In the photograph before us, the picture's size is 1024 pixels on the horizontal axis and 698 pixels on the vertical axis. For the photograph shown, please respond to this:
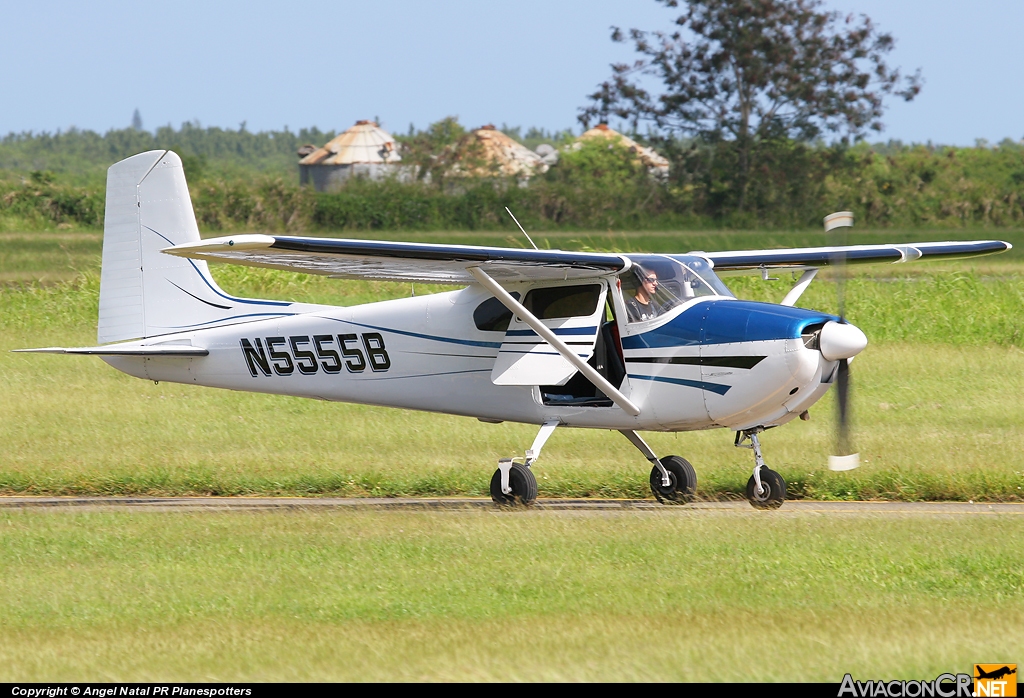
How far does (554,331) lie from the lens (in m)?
10.5

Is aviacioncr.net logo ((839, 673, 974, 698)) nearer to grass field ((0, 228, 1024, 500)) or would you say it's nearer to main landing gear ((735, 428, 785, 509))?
main landing gear ((735, 428, 785, 509))

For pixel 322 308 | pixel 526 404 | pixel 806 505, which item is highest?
pixel 322 308

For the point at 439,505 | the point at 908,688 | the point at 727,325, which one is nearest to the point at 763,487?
the point at 727,325

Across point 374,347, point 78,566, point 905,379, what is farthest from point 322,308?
point 905,379

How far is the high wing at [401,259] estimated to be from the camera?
876cm

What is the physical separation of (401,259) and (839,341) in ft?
11.7

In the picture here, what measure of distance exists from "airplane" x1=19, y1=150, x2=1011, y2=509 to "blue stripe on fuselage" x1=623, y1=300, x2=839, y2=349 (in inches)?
0.5

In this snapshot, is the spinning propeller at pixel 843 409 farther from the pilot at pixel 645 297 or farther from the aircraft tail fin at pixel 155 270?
the aircraft tail fin at pixel 155 270

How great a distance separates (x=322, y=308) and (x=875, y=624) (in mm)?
7206

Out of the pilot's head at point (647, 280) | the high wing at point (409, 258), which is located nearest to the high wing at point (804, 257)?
the high wing at point (409, 258)

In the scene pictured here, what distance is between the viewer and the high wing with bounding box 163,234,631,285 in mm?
8758

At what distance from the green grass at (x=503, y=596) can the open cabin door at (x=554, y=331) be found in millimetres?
A: 1327

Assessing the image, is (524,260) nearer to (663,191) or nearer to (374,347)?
(374,347)

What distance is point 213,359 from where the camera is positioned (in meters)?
12.2
